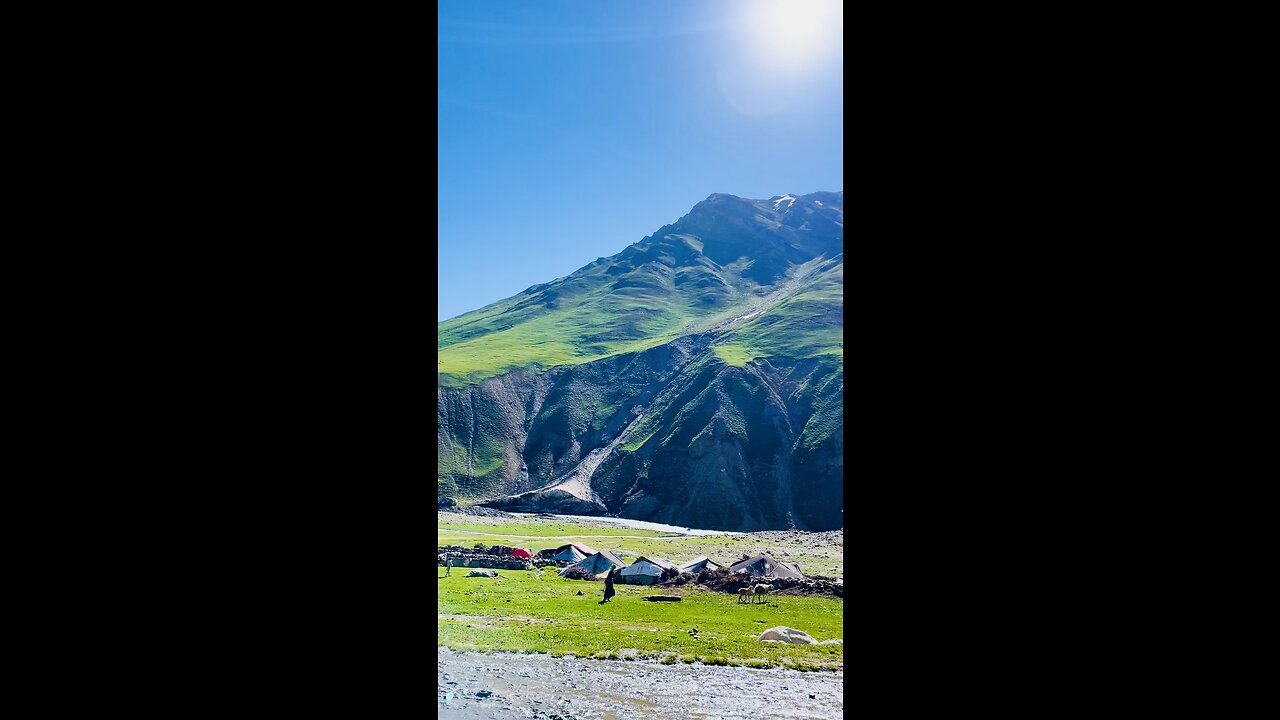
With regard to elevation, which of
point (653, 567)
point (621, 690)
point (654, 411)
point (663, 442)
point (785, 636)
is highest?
point (654, 411)

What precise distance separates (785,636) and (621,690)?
4944 millimetres

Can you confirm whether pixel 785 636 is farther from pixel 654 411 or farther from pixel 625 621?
pixel 654 411

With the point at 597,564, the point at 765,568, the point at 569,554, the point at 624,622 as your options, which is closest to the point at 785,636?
the point at 624,622

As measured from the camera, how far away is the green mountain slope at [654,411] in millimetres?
40375

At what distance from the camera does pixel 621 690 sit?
16.3 metres

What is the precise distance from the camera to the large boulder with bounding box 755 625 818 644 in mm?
18688

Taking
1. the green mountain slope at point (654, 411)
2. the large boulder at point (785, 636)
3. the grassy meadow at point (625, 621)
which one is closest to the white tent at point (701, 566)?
the grassy meadow at point (625, 621)

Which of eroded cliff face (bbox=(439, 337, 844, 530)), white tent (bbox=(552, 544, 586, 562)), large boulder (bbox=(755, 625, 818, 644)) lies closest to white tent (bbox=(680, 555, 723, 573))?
white tent (bbox=(552, 544, 586, 562))

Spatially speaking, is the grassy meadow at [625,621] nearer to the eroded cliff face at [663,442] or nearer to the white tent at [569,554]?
the white tent at [569,554]
